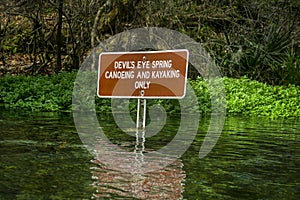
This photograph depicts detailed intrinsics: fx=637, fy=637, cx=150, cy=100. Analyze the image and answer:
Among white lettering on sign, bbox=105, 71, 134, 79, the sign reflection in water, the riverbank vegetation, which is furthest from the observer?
the riverbank vegetation

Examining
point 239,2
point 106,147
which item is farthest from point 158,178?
point 239,2

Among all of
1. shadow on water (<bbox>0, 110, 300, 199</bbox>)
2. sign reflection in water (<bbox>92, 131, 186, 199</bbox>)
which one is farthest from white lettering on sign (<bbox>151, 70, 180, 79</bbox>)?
sign reflection in water (<bbox>92, 131, 186, 199</bbox>)

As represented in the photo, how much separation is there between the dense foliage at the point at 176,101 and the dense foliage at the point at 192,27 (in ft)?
5.10

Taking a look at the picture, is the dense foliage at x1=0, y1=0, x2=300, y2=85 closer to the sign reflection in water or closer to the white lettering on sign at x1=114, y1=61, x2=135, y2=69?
the white lettering on sign at x1=114, y1=61, x2=135, y2=69

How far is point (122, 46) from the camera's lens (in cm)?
1656

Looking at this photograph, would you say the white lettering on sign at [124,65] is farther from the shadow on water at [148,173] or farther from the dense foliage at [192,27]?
the dense foliage at [192,27]

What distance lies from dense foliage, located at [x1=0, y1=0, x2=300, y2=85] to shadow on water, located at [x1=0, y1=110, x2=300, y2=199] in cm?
935

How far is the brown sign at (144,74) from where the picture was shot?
6473mm

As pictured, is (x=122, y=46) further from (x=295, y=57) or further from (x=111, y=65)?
(x=111, y=65)

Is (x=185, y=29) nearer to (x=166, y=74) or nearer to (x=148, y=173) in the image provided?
(x=166, y=74)

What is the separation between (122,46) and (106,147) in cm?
1107

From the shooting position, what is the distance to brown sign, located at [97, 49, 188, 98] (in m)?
6.47

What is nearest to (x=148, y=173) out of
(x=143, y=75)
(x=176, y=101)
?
(x=143, y=75)

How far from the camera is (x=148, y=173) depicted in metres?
4.12
